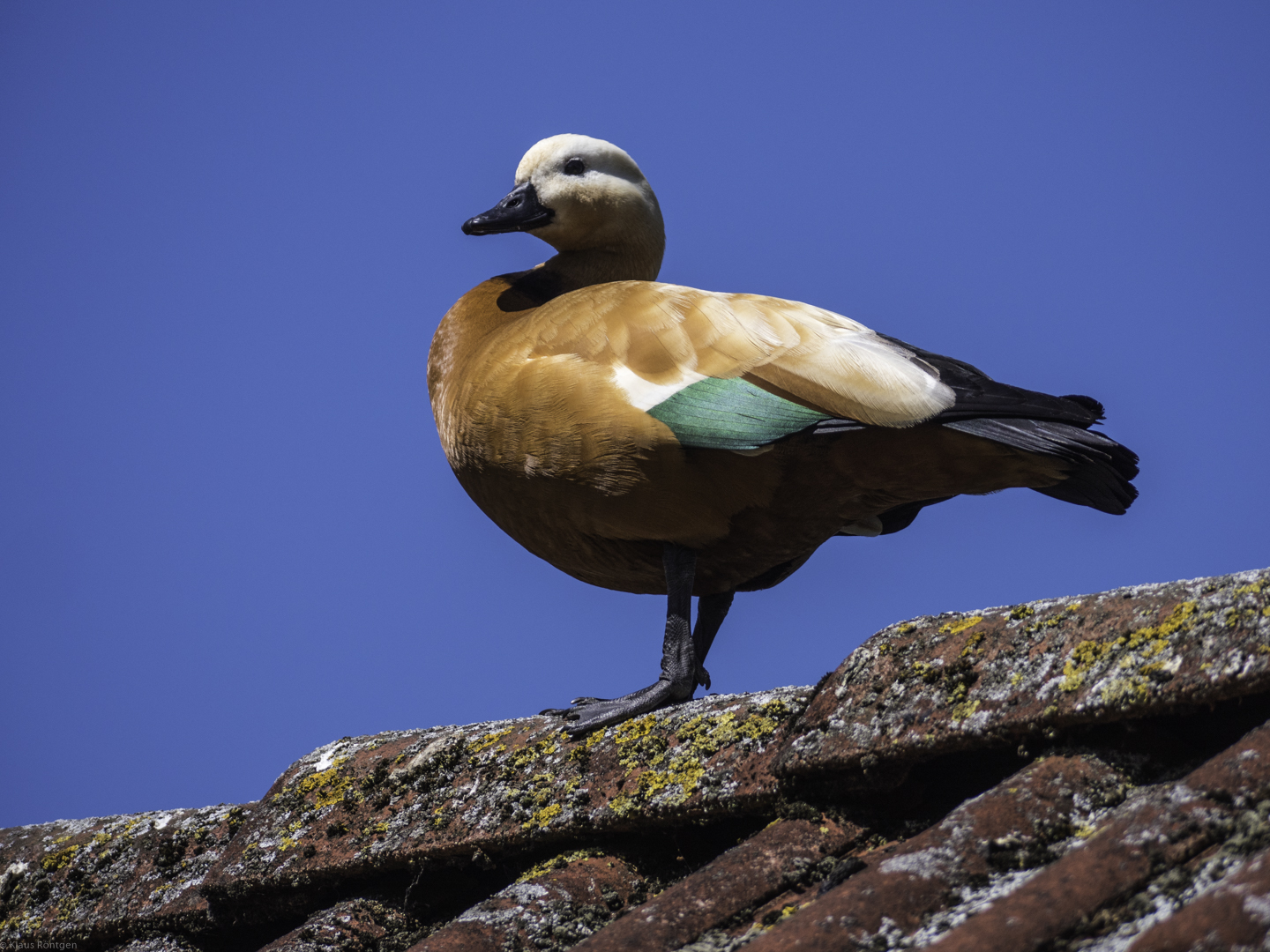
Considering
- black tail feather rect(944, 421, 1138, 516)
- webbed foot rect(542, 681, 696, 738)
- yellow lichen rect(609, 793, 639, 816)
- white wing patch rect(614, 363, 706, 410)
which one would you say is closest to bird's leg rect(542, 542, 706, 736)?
webbed foot rect(542, 681, 696, 738)

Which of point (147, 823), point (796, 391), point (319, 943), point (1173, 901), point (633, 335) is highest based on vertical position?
point (633, 335)

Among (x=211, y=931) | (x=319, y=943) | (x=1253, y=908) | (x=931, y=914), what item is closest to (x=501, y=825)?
(x=319, y=943)

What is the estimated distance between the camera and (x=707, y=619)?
3.22 meters

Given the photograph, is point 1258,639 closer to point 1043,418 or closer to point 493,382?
point 1043,418

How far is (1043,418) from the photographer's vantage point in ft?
7.86

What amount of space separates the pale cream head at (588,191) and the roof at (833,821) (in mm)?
1771

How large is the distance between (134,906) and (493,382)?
1389mm

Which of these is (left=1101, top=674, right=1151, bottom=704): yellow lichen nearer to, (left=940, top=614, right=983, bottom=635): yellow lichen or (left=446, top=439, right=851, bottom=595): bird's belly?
(left=940, top=614, right=983, bottom=635): yellow lichen

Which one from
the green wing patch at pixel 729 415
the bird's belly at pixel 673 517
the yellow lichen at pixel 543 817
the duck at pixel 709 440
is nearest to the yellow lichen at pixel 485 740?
the duck at pixel 709 440

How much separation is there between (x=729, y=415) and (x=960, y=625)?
88 cm

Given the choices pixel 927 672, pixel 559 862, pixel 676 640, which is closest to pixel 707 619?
pixel 676 640

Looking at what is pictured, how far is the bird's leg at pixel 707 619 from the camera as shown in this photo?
321cm

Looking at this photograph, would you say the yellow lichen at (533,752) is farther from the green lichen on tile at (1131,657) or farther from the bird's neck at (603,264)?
the bird's neck at (603,264)

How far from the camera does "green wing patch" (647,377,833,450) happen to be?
2.50 m
